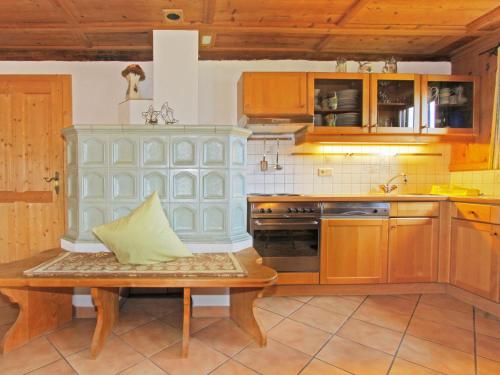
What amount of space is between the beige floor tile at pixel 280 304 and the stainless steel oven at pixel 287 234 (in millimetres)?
240

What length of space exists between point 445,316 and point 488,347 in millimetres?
430

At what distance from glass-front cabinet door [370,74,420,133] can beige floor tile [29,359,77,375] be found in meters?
2.80

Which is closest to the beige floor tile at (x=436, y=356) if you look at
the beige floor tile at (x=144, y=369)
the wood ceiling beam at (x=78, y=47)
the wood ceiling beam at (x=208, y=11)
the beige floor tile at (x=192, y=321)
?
the beige floor tile at (x=192, y=321)

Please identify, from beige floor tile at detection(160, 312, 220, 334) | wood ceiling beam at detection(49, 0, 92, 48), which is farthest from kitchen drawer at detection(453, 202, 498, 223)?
wood ceiling beam at detection(49, 0, 92, 48)

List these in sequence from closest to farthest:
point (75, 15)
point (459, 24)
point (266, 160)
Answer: point (75, 15) < point (459, 24) < point (266, 160)

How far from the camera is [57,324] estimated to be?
213cm

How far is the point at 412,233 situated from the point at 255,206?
137cm

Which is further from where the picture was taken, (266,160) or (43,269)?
(266,160)

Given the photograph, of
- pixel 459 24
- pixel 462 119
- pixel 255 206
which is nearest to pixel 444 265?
pixel 462 119

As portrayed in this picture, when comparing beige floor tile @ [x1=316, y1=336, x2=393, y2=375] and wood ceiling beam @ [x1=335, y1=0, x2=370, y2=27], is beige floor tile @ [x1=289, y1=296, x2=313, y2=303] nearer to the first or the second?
beige floor tile @ [x1=316, y1=336, x2=393, y2=375]

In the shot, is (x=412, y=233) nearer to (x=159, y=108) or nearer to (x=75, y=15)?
(x=159, y=108)

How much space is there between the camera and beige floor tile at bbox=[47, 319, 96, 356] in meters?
1.87

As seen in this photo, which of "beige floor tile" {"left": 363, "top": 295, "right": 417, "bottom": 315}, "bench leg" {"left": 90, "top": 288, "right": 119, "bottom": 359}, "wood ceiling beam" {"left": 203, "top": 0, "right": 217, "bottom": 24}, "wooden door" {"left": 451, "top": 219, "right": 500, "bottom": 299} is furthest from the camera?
"beige floor tile" {"left": 363, "top": 295, "right": 417, "bottom": 315}

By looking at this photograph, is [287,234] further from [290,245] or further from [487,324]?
[487,324]
